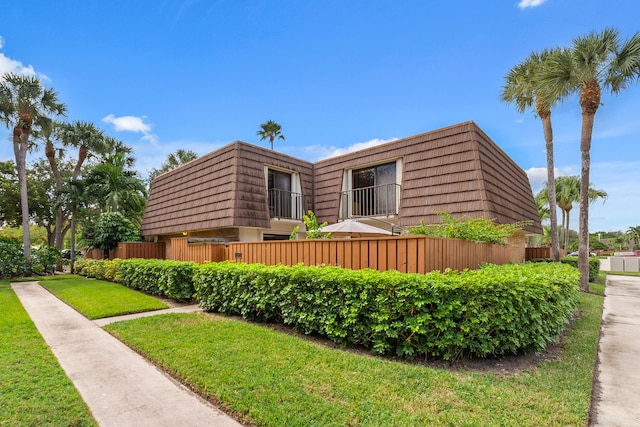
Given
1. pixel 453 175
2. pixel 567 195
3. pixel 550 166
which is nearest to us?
pixel 453 175

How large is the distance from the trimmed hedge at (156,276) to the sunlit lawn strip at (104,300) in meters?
0.34

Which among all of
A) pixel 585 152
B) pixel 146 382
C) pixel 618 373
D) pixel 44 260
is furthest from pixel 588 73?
Result: pixel 44 260

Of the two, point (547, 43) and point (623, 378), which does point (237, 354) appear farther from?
point (547, 43)

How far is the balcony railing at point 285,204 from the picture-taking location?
12.7m

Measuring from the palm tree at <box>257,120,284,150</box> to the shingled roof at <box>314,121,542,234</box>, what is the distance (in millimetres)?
21881

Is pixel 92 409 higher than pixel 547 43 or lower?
lower

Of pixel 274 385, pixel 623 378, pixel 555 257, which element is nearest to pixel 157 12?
pixel 274 385

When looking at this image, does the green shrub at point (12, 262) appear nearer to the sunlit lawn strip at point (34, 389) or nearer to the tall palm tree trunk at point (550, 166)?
the sunlit lawn strip at point (34, 389)

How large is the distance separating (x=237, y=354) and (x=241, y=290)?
2234mm

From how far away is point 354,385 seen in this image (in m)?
3.38

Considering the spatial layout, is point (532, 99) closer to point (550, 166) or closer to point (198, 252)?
point (550, 166)

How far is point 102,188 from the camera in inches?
698

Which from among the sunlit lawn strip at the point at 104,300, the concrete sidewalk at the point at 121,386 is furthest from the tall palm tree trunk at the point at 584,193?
the sunlit lawn strip at the point at 104,300

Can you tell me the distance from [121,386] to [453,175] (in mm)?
9331
